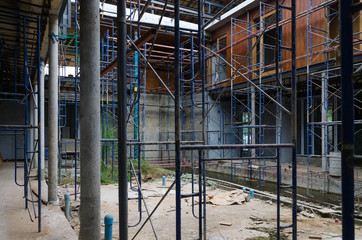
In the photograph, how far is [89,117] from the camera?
4102 mm

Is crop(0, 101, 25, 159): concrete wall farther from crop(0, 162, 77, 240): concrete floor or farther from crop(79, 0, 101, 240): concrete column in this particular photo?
crop(79, 0, 101, 240): concrete column

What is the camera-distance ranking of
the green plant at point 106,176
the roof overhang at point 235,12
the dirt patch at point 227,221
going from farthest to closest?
the roof overhang at point 235,12 < the green plant at point 106,176 < the dirt patch at point 227,221

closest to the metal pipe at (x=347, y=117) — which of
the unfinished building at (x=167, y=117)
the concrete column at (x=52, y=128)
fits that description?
the unfinished building at (x=167, y=117)

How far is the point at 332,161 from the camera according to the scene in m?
10.9

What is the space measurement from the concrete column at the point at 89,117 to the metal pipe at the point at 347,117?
327 centimetres

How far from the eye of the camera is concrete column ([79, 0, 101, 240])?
158 inches

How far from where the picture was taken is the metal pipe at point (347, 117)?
64.3 inches

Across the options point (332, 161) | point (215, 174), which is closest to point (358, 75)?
point (332, 161)

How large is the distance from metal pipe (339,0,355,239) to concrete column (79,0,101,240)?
327cm

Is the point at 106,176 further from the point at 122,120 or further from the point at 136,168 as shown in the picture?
the point at 122,120

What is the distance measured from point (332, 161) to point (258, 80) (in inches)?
216

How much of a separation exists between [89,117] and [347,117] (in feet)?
11.0

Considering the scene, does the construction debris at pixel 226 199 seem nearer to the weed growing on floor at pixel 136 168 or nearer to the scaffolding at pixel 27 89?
the weed growing on floor at pixel 136 168

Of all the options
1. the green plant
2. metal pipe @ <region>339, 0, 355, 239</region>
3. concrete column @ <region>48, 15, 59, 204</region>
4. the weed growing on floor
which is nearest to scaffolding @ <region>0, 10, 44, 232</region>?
concrete column @ <region>48, 15, 59, 204</region>
